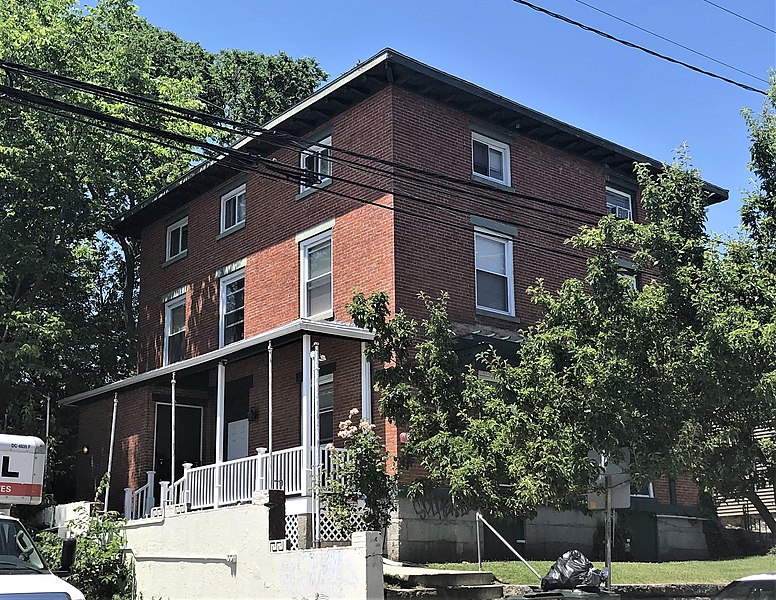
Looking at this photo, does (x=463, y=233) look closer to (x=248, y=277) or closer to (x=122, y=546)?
(x=248, y=277)

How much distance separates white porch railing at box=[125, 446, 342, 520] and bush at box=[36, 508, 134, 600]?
4.30 feet

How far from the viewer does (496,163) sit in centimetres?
2428

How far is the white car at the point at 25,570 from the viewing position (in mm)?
9531

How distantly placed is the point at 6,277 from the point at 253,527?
13.3 m

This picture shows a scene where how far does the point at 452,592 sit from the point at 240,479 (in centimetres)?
545

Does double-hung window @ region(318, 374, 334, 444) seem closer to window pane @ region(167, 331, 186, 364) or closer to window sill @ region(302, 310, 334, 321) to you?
window sill @ region(302, 310, 334, 321)

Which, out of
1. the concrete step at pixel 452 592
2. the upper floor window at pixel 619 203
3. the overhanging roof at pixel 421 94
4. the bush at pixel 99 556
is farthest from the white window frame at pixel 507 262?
the bush at pixel 99 556

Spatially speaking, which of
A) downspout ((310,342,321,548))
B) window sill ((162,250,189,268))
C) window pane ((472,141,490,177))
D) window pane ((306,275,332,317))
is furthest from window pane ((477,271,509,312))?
window sill ((162,250,189,268))

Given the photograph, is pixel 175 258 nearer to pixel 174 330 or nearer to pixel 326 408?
pixel 174 330

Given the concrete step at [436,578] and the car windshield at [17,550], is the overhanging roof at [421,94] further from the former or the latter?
the car windshield at [17,550]

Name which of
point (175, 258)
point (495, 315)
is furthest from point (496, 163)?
point (175, 258)

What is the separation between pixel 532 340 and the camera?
1684 cm

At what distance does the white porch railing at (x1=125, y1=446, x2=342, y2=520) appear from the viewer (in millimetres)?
18688

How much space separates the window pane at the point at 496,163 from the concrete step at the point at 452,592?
10.8 meters
